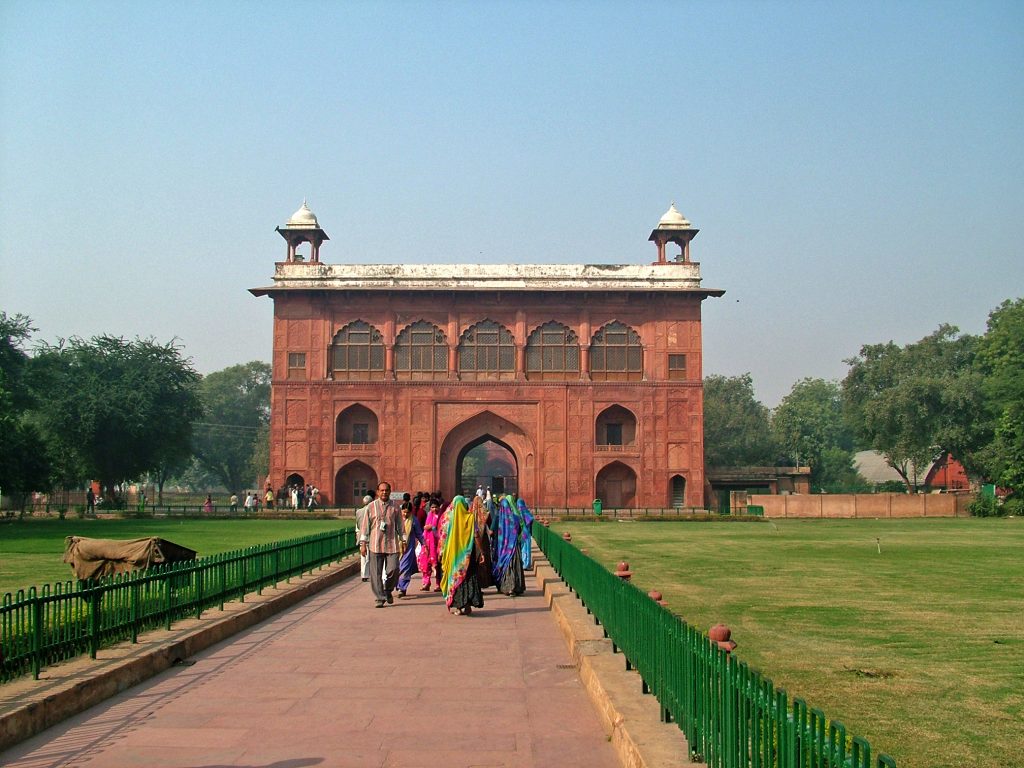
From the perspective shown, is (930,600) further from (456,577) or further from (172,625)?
(172,625)

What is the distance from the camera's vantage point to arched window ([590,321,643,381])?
3984cm

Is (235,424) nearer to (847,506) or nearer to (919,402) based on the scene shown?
(919,402)

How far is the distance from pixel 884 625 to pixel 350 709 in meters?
5.19

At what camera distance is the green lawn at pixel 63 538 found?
13.4 m

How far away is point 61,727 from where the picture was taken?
18.8 feet

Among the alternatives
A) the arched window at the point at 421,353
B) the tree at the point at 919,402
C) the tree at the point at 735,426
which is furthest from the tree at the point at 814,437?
the arched window at the point at 421,353

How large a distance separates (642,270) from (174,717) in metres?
35.9

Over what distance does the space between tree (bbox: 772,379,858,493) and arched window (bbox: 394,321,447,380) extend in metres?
26.1

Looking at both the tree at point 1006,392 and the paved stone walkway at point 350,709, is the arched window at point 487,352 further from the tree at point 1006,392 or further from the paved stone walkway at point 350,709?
the paved stone walkway at point 350,709

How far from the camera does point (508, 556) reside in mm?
12930

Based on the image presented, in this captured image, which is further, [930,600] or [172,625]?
[930,600]

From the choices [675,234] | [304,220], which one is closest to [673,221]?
[675,234]

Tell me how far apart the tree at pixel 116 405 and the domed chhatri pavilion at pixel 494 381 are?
12.8 ft

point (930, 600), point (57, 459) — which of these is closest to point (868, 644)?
point (930, 600)
